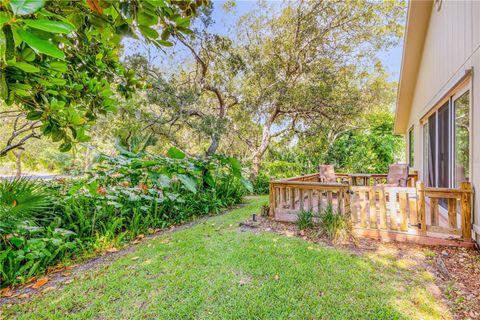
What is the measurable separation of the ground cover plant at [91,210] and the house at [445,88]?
12.6 ft

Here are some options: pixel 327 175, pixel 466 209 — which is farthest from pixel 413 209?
pixel 327 175

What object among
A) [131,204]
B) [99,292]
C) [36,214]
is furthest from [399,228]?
[36,214]

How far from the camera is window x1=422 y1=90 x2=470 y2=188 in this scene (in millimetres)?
3947

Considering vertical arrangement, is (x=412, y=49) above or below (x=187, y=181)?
above

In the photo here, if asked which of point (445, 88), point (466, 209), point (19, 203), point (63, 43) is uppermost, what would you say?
point (445, 88)

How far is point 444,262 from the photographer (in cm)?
322

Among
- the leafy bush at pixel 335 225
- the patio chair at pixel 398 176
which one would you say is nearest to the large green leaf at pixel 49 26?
the leafy bush at pixel 335 225

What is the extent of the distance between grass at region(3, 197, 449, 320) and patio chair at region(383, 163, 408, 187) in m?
4.24

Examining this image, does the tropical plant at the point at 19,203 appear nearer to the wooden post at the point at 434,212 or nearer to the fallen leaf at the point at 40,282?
the fallen leaf at the point at 40,282

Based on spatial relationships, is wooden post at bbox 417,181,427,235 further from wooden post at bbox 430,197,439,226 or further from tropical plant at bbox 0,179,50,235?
tropical plant at bbox 0,179,50,235

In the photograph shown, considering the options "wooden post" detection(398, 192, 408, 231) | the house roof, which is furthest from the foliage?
the house roof

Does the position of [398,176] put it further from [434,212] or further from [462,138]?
[434,212]

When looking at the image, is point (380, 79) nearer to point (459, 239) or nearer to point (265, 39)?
point (265, 39)

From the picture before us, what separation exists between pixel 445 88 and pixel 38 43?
605 centimetres
